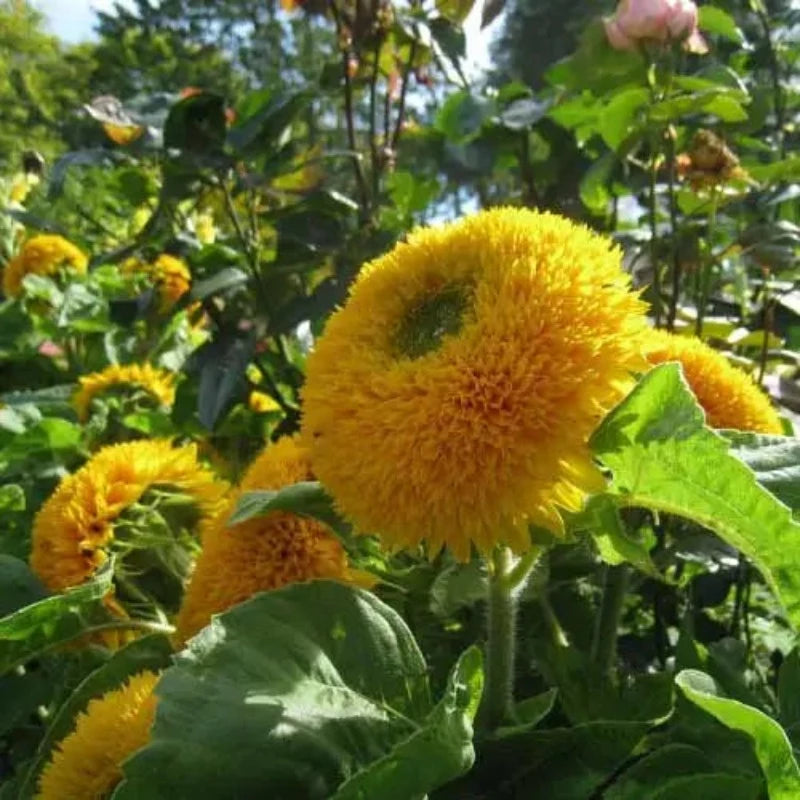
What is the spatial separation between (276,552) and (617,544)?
27 centimetres

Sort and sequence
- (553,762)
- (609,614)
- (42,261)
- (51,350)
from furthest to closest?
(42,261) < (51,350) < (609,614) < (553,762)

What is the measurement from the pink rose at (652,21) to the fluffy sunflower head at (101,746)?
2.79 ft

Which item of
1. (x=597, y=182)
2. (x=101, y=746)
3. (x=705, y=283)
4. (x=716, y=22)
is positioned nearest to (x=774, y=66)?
(x=716, y=22)

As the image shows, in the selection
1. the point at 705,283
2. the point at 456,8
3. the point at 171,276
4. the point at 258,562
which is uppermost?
the point at 456,8

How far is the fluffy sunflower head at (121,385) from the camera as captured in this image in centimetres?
157

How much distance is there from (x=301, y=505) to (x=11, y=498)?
0.68 m

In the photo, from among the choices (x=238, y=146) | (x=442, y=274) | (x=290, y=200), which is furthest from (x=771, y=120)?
(x=442, y=274)

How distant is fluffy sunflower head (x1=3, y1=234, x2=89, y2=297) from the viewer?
235cm

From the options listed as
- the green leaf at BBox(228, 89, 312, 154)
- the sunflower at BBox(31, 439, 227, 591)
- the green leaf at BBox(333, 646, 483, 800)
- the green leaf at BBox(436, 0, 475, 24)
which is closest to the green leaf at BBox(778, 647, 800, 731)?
the green leaf at BBox(333, 646, 483, 800)

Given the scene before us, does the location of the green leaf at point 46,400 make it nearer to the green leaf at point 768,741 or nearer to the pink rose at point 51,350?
the pink rose at point 51,350

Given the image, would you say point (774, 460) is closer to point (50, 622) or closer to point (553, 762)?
point (553, 762)

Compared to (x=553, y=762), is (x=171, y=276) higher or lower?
higher

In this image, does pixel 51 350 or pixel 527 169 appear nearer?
pixel 527 169

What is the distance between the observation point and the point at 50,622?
762 mm
